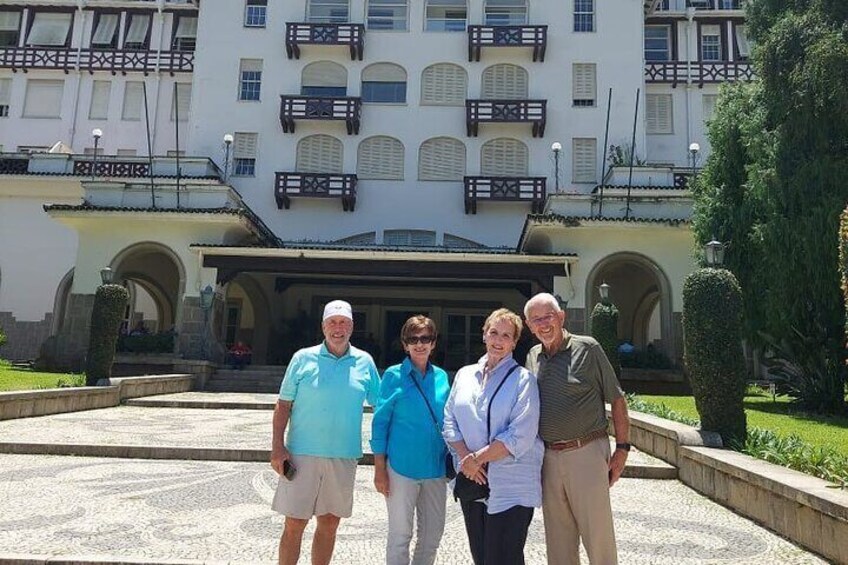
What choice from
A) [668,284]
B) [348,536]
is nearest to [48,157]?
[668,284]

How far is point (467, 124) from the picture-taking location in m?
27.2

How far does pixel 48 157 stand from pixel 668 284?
25.2m

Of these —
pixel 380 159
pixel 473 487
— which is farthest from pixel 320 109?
pixel 473 487

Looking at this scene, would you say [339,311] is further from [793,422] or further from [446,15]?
[446,15]

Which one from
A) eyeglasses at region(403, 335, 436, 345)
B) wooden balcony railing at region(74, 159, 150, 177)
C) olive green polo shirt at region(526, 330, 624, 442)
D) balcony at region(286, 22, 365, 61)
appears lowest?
olive green polo shirt at region(526, 330, 624, 442)

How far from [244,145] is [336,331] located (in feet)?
85.0

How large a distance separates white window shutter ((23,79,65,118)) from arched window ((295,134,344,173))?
13.9 m

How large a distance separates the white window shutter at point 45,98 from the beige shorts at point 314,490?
34.4 m

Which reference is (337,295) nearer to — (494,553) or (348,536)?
(348,536)

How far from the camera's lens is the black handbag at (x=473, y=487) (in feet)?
10.8

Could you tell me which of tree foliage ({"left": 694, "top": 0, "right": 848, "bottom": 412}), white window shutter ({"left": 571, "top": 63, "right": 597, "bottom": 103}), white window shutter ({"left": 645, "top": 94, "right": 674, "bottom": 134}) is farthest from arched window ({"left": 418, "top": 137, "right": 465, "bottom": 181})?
tree foliage ({"left": 694, "top": 0, "right": 848, "bottom": 412})

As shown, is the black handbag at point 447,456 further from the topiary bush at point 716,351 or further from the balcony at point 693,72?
the balcony at point 693,72

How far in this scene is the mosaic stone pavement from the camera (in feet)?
15.6

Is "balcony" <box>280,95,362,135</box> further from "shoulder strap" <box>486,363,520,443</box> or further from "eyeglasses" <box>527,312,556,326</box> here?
"shoulder strap" <box>486,363,520,443</box>
